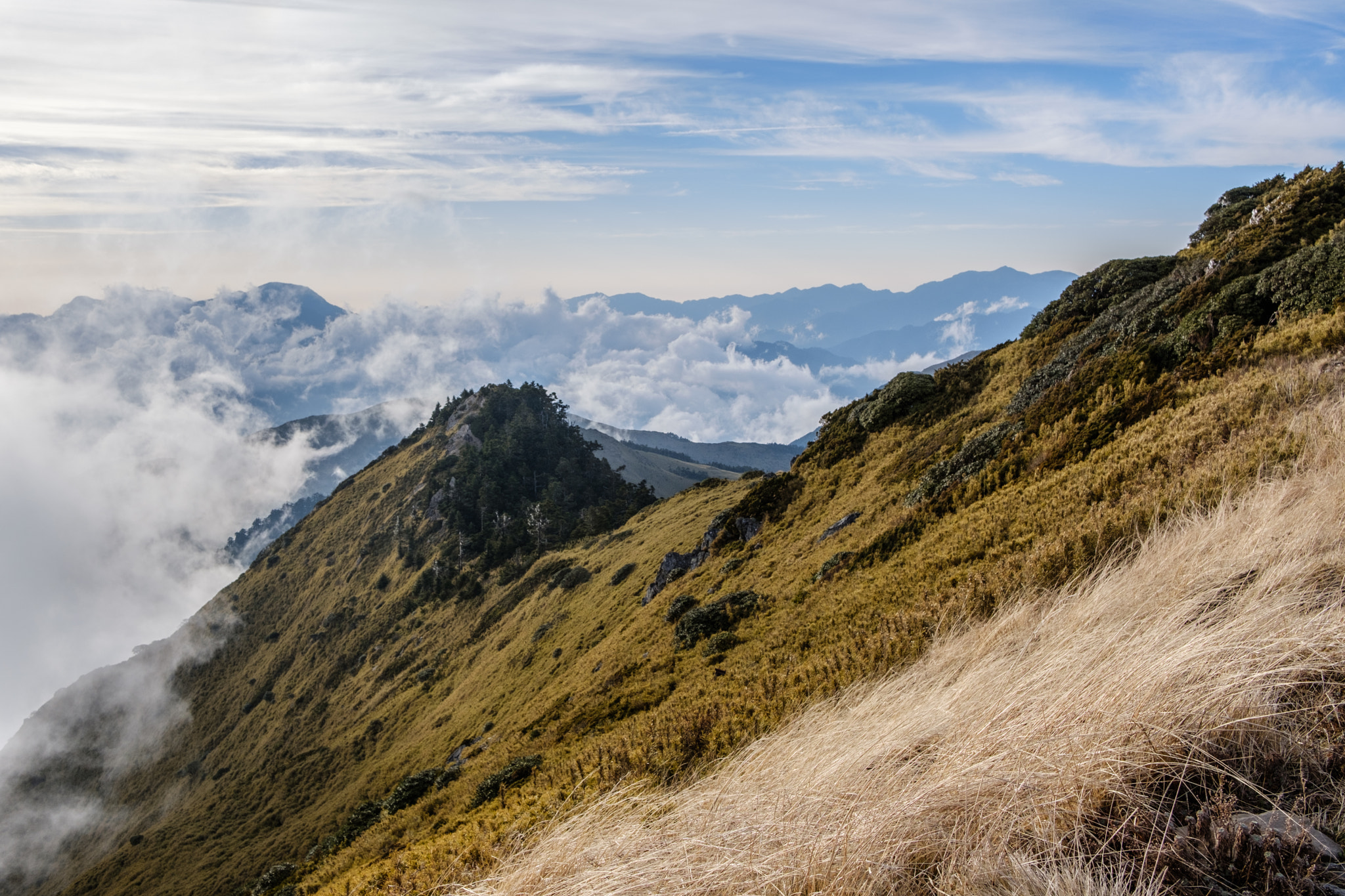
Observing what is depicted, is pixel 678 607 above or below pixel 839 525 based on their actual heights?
below

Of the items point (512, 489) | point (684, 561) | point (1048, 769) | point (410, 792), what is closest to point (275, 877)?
point (410, 792)

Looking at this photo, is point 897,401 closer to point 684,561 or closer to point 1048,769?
point 684,561

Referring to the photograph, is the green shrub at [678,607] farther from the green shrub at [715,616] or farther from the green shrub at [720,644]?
the green shrub at [720,644]

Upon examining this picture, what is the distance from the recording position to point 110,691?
115 metres

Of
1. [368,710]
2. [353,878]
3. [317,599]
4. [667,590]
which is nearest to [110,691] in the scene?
[317,599]

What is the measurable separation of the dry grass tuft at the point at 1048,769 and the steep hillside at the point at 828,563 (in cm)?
262

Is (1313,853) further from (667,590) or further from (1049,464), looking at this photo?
(667,590)

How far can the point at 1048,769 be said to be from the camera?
4.59 meters

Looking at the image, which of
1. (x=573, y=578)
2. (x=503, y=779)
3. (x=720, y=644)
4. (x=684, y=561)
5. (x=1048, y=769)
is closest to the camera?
(x=1048, y=769)

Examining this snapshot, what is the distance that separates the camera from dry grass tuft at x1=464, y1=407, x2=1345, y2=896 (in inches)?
160

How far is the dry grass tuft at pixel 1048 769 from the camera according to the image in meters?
4.06

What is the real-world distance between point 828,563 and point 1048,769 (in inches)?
564

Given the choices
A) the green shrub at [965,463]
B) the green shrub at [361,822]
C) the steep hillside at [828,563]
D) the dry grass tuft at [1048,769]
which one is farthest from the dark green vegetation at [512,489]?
the dry grass tuft at [1048,769]

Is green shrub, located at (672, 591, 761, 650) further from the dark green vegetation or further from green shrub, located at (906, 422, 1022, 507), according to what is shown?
the dark green vegetation
